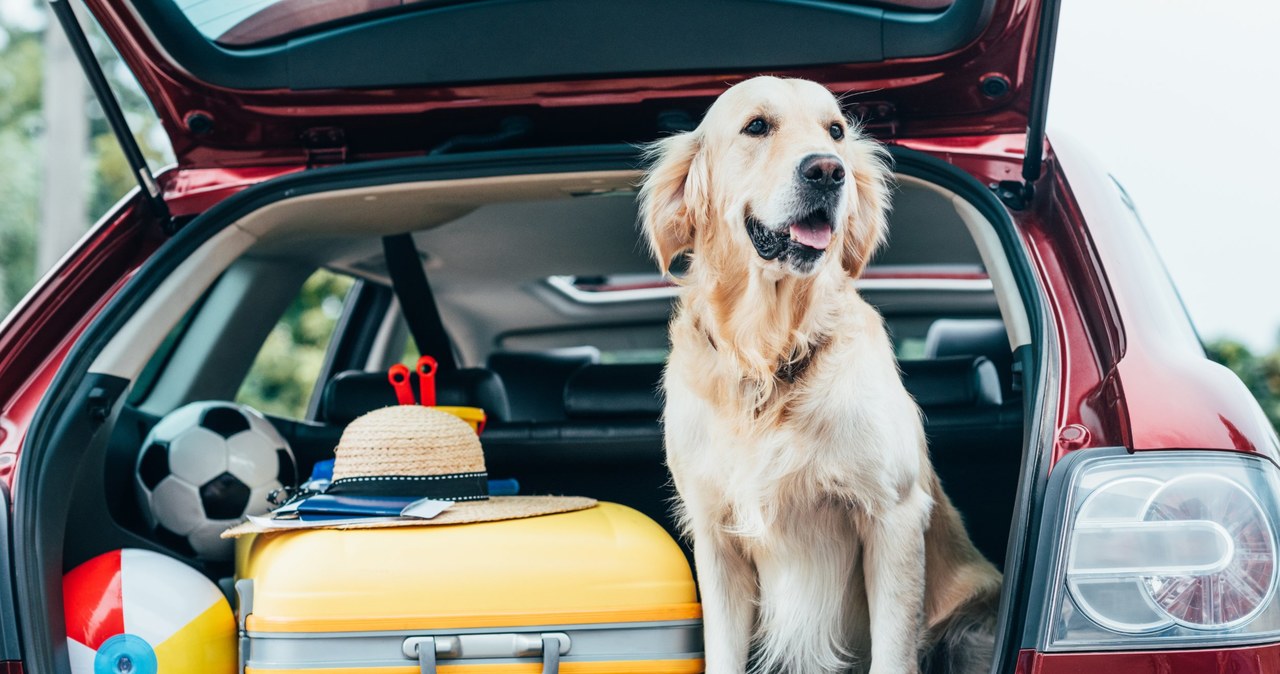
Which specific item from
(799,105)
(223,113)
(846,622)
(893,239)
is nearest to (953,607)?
(846,622)

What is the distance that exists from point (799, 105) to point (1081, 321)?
2.17ft

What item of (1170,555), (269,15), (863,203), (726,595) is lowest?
(726,595)

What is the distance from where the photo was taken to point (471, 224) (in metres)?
2.86

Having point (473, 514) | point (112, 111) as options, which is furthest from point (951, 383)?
point (112, 111)

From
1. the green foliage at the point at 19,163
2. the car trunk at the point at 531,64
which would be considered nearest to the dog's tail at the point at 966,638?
the car trunk at the point at 531,64

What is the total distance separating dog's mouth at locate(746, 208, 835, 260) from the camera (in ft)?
6.10

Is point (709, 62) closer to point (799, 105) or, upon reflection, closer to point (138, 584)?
point (799, 105)

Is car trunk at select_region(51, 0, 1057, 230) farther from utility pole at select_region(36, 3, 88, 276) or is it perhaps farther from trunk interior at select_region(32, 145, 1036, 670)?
utility pole at select_region(36, 3, 88, 276)

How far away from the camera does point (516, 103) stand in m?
1.94

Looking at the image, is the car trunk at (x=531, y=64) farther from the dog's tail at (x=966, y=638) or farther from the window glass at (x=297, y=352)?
the window glass at (x=297, y=352)

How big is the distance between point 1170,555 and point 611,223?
1.87 metres

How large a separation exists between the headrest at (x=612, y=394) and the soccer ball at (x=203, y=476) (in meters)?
0.69

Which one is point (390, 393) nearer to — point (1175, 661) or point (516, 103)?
point (516, 103)

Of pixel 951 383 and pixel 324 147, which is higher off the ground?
pixel 324 147
